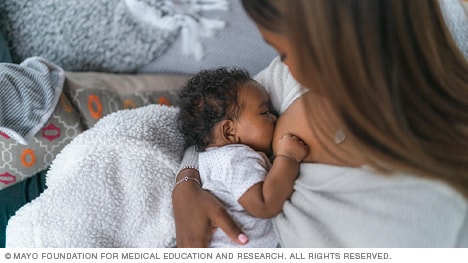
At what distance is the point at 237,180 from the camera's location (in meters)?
0.73

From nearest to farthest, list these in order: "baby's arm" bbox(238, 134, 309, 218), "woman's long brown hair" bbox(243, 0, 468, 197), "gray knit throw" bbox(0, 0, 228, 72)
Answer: "woman's long brown hair" bbox(243, 0, 468, 197)
"baby's arm" bbox(238, 134, 309, 218)
"gray knit throw" bbox(0, 0, 228, 72)

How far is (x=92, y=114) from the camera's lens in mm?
979

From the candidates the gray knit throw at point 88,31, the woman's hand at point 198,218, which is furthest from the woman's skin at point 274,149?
the gray knit throw at point 88,31

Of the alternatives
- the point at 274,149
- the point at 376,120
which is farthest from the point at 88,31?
the point at 376,120

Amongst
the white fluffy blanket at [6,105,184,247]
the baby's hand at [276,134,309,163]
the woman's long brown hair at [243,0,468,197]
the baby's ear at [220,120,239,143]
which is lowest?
the white fluffy blanket at [6,105,184,247]

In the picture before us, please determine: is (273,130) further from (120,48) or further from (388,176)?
(120,48)

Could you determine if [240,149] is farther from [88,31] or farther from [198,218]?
[88,31]

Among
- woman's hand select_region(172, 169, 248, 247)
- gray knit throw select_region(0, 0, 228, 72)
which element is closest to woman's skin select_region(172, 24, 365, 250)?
woman's hand select_region(172, 169, 248, 247)

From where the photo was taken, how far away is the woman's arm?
71 centimetres

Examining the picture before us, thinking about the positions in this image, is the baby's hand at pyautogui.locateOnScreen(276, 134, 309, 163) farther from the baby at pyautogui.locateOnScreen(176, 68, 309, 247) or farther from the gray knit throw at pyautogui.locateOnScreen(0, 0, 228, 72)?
the gray knit throw at pyautogui.locateOnScreen(0, 0, 228, 72)

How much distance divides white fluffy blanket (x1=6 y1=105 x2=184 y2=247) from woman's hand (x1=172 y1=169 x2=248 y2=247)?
44 millimetres

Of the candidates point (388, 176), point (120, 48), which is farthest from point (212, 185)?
point (120, 48)

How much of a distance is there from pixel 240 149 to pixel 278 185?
10 cm

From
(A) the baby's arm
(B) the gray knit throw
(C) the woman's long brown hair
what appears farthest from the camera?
(B) the gray knit throw
